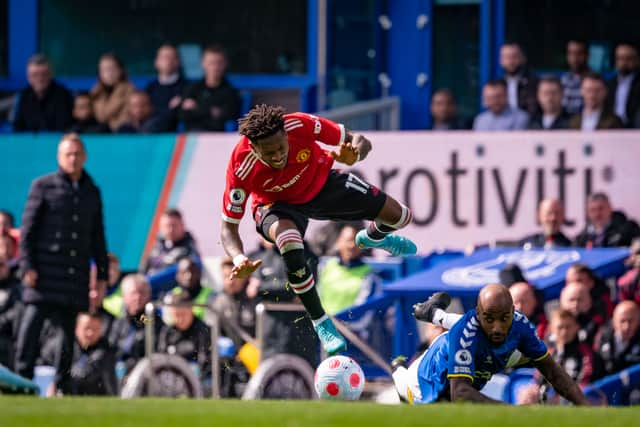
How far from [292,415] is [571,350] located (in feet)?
15.7

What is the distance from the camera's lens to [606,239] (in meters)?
14.9

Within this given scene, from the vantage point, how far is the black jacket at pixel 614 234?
14.8 meters

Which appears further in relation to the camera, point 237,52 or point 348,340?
point 237,52

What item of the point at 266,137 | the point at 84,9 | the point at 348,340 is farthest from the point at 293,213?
the point at 84,9

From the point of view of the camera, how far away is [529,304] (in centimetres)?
1377

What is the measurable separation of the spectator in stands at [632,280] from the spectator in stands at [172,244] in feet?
13.8

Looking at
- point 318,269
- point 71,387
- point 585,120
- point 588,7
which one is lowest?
point 71,387

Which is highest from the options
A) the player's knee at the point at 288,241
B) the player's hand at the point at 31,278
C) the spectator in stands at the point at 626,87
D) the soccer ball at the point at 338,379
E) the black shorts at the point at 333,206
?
the spectator in stands at the point at 626,87

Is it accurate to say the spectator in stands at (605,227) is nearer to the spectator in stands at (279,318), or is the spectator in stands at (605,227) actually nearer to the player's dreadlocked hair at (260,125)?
the spectator in stands at (279,318)

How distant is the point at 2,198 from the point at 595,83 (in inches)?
241

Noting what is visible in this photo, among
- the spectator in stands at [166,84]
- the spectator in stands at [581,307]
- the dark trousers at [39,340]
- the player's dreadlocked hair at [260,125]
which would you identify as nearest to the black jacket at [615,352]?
the spectator in stands at [581,307]

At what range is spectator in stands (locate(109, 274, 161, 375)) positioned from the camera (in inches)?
591

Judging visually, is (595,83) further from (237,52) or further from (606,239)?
(237,52)

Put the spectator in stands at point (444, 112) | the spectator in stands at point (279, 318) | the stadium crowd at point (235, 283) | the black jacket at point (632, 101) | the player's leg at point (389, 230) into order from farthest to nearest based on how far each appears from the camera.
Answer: the spectator in stands at point (444, 112)
the black jacket at point (632, 101)
the spectator in stands at point (279, 318)
the stadium crowd at point (235, 283)
the player's leg at point (389, 230)
